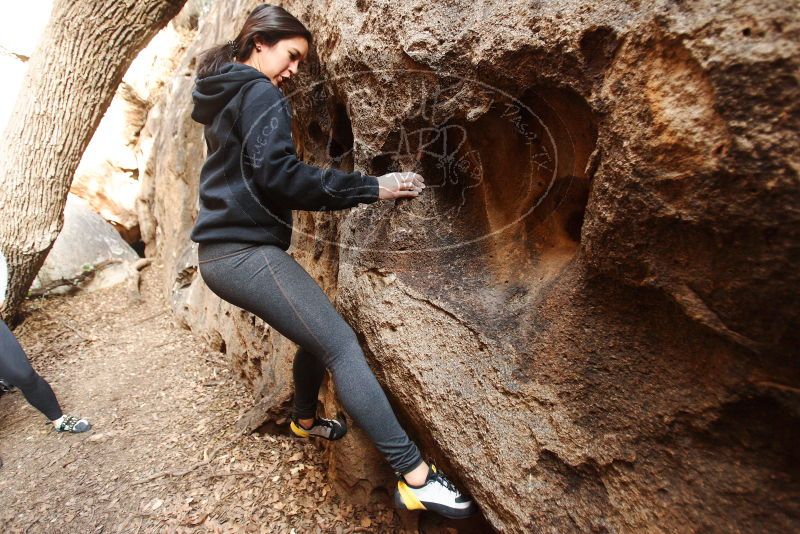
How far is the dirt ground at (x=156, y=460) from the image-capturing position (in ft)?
7.19

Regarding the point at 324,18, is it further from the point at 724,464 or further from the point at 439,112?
the point at 724,464

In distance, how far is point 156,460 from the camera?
2.60 metres

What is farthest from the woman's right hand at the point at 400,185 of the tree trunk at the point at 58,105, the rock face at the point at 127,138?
the rock face at the point at 127,138

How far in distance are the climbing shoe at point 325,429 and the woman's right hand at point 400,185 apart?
46.9 inches

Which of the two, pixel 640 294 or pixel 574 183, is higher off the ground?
pixel 574 183

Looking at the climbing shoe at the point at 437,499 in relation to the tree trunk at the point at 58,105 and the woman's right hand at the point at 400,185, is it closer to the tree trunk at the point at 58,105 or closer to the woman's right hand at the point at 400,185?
the woman's right hand at the point at 400,185

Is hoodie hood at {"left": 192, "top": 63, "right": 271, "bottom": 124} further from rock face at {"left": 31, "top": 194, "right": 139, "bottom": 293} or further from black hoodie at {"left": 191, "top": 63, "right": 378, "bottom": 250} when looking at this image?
rock face at {"left": 31, "top": 194, "right": 139, "bottom": 293}

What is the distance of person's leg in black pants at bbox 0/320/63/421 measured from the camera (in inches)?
109

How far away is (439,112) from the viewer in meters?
1.78

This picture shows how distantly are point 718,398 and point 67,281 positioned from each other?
6.42m

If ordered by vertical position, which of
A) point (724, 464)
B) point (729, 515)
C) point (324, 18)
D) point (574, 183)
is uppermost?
point (324, 18)

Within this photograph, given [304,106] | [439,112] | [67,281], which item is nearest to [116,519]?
[304,106]

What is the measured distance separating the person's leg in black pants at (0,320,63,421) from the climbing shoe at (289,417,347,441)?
1.94 meters

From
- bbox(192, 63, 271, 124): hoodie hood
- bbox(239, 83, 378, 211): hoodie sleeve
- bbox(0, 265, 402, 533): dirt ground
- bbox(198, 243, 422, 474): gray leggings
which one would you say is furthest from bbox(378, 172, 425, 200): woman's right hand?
bbox(0, 265, 402, 533): dirt ground
